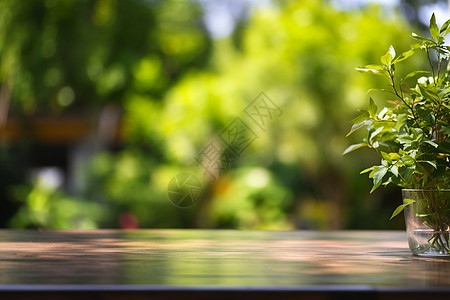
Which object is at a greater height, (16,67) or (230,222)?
(16,67)

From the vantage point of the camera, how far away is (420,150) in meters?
0.81

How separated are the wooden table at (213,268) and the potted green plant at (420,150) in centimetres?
5

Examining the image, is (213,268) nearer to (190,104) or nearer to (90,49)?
(190,104)

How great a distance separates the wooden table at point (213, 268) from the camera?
54 cm

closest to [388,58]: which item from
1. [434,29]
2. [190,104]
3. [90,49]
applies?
[434,29]

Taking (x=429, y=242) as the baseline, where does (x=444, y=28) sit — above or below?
above

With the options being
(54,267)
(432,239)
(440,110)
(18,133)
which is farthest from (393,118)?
(18,133)

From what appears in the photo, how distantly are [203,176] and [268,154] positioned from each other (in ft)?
1.93

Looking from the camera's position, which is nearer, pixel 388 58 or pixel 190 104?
pixel 388 58

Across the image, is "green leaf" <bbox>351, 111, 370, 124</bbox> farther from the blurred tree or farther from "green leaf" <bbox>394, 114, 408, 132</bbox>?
the blurred tree

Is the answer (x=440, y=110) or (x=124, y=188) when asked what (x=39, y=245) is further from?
(x=124, y=188)

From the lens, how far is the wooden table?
1.78 ft

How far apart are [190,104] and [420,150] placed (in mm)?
4137

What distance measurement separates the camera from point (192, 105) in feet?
16.0
